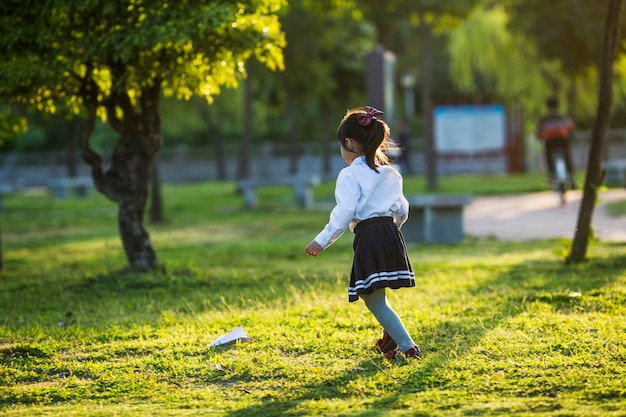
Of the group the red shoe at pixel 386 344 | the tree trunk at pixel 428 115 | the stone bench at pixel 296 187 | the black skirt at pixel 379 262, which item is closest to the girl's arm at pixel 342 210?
the black skirt at pixel 379 262

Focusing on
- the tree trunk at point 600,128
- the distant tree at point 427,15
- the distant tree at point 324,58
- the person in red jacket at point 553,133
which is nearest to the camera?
the tree trunk at point 600,128

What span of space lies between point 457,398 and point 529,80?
29.5 meters

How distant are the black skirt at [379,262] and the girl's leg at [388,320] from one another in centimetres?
9

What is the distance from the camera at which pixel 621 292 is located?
7559 millimetres

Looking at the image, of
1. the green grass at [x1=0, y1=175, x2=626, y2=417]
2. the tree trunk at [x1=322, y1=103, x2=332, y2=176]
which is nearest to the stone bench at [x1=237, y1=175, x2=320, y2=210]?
the green grass at [x1=0, y1=175, x2=626, y2=417]

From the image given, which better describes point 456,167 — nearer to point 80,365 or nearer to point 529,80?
point 529,80

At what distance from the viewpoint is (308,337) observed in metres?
6.30

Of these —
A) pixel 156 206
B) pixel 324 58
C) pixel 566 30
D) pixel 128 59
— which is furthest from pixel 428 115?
pixel 128 59

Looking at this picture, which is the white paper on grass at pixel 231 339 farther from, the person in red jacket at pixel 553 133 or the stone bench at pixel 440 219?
the person in red jacket at pixel 553 133

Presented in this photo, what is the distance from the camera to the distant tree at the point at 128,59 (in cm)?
833

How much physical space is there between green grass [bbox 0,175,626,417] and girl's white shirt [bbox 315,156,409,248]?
2.53 feet

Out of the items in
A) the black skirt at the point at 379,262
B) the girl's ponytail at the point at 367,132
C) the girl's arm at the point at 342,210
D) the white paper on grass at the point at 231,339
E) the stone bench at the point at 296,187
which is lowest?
the stone bench at the point at 296,187

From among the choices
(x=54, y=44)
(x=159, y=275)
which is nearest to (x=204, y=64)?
(x=54, y=44)

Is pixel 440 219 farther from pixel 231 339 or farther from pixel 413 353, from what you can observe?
pixel 413 353
